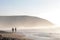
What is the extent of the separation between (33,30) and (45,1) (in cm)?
43

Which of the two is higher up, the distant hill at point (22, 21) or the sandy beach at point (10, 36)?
the distant hill at point (22, 21)

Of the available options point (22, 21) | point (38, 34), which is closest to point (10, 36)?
point (22, 21)

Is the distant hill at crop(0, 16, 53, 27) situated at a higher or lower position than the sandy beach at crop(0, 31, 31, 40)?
higher

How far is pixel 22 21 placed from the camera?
1717 millimetres

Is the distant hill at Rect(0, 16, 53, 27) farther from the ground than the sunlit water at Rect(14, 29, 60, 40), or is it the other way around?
the distant hill at Rect(0, 16, 53, 27)

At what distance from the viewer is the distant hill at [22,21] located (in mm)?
1703

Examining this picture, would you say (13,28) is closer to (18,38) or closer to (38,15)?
(18,38)

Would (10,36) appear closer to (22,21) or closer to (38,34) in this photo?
(22,21)

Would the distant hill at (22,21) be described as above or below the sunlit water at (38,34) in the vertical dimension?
above

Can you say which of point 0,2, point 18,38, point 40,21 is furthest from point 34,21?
point 0,2

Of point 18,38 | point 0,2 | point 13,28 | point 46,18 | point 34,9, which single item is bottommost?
point 18,38

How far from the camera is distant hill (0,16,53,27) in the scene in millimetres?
1703

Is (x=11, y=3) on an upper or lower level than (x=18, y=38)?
upper

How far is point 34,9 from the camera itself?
68.7 inches
